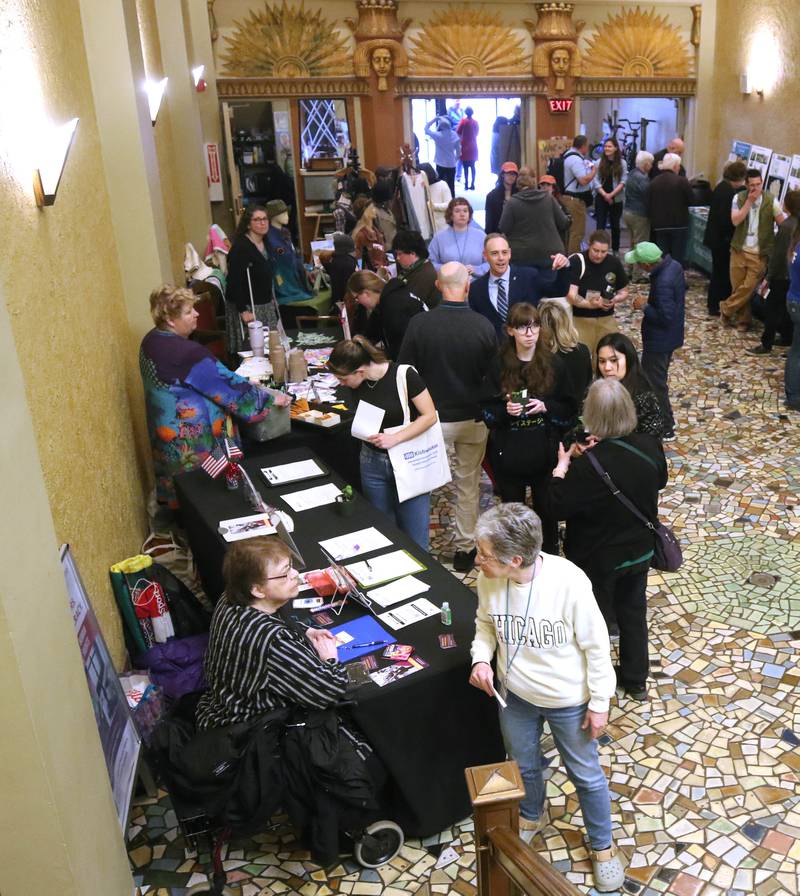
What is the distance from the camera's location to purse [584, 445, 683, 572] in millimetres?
3646

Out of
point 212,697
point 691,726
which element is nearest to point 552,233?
point 691,726

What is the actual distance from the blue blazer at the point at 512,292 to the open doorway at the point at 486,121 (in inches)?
317

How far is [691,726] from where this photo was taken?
12.8 ft

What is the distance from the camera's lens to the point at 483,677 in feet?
9.94

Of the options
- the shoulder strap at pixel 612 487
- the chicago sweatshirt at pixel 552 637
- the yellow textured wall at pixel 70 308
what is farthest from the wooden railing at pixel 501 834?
the yellow textured wall at pixel 70 308

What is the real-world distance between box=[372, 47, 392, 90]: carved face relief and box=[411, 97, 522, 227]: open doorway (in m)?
0.75

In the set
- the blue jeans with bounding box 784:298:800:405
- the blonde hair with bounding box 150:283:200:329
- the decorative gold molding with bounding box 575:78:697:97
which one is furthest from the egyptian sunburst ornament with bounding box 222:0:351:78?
the blonde hair with bounding box 150:283:200:329

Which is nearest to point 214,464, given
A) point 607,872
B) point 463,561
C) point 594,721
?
point 463,561

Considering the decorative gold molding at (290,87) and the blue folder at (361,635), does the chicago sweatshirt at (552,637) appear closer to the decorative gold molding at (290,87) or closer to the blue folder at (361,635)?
the blue folder at (361,635)

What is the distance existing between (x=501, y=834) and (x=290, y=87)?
12.0 meters

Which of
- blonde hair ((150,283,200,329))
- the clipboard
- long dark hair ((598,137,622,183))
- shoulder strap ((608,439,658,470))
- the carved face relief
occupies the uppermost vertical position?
the carved face relief

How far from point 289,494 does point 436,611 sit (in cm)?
139

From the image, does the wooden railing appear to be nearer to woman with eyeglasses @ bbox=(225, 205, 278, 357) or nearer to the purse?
the purse

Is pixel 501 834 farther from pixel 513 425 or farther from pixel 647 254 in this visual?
pixel 647 254
